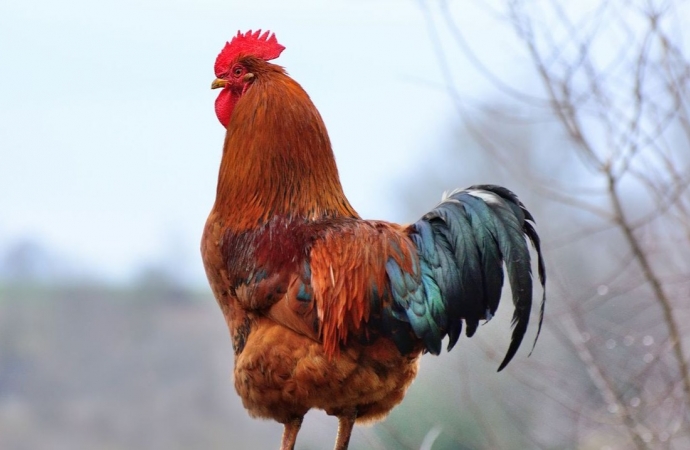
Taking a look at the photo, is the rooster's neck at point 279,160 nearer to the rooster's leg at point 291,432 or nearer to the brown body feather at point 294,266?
the brown body feather at point 294,266

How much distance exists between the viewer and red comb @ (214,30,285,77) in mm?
2760

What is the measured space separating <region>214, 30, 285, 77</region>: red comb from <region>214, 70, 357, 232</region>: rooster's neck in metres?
0.15

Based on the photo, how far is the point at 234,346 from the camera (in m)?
2.64

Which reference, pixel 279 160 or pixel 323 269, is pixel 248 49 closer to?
pixel 279 160

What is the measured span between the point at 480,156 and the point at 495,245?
153 inches

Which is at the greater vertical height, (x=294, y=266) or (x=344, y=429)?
(x=294, y=266)

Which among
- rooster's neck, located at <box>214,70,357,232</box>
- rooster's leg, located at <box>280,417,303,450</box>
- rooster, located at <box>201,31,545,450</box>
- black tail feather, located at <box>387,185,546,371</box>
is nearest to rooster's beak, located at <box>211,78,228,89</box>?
rooster, located at <box>201,31,545,450</box>

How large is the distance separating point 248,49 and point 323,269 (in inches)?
33.0

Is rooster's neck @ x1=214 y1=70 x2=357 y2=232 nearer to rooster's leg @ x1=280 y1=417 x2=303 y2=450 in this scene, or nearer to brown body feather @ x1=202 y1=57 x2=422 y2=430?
brown body feather @ x1=202 y1=57 x2=422 y2=430

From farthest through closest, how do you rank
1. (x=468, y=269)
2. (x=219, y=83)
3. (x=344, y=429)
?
(x=219, y=83), (x=344, y=429), (x=468, y=269)

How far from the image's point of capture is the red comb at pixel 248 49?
109 inches

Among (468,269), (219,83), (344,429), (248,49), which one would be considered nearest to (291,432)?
(344,429)

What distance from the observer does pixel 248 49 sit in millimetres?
2770

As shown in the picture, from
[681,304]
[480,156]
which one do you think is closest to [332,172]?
[681,304]
